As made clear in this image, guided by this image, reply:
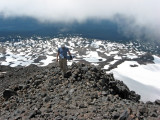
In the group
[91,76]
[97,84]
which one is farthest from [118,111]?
[91,76]

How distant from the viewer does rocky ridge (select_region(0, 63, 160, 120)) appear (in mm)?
12956

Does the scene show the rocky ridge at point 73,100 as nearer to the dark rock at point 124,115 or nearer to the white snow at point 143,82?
the dark rock at point 124,115

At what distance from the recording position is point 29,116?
13.9 m

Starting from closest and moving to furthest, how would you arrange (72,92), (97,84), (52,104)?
(52,104) < (72,92) < (97,84)

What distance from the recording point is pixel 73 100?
15.2 meters

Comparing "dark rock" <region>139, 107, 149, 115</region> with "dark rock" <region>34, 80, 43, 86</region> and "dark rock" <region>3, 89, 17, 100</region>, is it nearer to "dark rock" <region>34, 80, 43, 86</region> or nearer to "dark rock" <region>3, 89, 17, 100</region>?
"dark rock" <region>34, 80, 43, 86</region>

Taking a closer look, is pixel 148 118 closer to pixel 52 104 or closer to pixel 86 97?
pixel 86 97

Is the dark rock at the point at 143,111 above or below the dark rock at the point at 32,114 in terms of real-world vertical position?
above

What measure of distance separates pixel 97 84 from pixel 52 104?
4.33 m

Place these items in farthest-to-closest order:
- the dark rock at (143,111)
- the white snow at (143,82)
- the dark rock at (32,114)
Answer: the white snow at (143,82) → the dark rock at (32,114) → the dark rock at (143,111)

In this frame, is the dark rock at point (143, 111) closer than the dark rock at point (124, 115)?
No

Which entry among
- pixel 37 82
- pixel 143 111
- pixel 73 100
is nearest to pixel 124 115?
pixel 143 111

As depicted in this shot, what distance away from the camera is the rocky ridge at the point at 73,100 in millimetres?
12956

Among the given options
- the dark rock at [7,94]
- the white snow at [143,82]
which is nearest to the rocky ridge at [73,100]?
the dark rock at [7,94]
